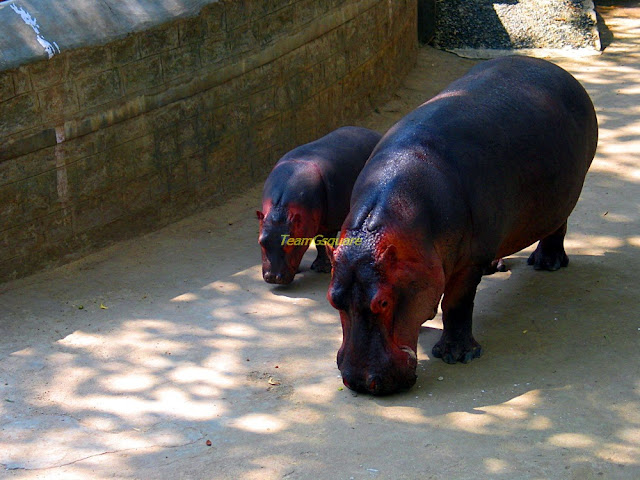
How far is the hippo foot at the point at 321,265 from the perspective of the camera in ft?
23.9

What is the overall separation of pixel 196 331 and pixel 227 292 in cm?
68

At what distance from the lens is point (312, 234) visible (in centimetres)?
701

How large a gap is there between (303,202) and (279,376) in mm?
1710

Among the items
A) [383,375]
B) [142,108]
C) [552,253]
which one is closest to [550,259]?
[552,253]

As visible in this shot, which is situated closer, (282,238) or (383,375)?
(383,375)

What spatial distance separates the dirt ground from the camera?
4.63 m

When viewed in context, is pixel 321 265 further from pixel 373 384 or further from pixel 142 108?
pixel 373 384

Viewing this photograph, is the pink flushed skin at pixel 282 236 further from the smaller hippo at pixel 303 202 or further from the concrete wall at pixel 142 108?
the concrete wall at pixel 142 108

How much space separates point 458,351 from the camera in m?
5.63

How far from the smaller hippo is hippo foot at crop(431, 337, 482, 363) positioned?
5.43 feet

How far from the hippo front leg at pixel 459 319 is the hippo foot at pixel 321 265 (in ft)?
5.80

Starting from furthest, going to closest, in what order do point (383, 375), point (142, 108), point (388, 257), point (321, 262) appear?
point (142, 108)
point (321, 262)
point (383, 375)
point (388, 257)

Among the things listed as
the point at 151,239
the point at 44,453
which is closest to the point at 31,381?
the point at 44,453

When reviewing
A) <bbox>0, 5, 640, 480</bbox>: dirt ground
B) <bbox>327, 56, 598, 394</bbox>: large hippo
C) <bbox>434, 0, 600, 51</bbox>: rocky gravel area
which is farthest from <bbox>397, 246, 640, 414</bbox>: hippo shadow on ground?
<bbox>434, 0, 600, 51</bbox>: rocky gravel area
